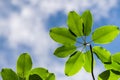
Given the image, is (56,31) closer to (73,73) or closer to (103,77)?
(73,73)

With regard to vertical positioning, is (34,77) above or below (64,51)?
below

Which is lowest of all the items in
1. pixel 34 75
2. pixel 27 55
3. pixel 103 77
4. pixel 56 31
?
pixel 103 77

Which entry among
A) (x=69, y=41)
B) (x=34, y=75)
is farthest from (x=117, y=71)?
(x=34, y=75)

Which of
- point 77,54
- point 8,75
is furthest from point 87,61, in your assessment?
point 8,75

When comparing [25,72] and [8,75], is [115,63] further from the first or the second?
[8,75]

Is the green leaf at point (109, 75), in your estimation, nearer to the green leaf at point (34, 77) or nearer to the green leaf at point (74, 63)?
Answer: the green leaf at point (74, 63)

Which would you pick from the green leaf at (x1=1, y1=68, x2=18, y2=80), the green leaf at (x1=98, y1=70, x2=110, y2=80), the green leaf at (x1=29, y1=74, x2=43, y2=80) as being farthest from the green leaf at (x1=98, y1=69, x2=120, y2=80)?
the green leaf at (x1=1, y1=68, x2=18, y2=80)

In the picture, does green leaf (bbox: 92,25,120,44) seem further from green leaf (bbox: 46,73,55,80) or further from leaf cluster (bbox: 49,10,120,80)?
green leaf (bbox: 46,73,55,80)
